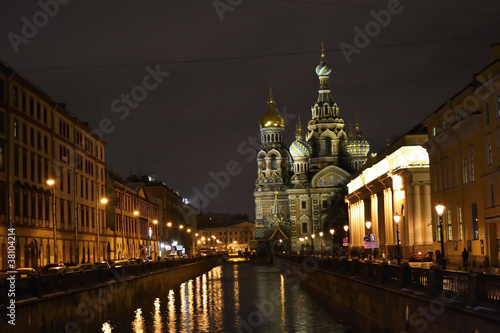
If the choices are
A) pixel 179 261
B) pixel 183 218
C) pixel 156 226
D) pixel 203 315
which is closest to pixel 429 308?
pixel 203 315

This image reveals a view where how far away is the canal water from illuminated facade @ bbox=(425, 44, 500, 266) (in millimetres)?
10641

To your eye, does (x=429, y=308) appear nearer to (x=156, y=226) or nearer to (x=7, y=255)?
(x=7, y=255)

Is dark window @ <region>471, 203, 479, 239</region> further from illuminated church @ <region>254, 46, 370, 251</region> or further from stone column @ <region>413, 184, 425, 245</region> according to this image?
illuminated church @ <region>254, 46, 370, 251</region>

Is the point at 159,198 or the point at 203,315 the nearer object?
the point at 203,315

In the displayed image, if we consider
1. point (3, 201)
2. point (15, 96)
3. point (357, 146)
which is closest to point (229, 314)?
point (3, 201)

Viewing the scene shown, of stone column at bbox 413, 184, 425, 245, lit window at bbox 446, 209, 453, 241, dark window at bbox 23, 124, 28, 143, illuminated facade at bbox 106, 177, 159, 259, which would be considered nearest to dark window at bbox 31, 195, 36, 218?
dark window at bbox 23, 124, 28, 143

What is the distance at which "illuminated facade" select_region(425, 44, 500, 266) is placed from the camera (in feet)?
144

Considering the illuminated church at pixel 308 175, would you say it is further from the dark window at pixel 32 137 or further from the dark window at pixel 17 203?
the dark window at pixel 17 203

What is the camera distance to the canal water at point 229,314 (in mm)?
33969

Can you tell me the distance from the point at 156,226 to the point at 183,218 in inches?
1840

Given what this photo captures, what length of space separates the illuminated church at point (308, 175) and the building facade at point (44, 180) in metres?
98.9

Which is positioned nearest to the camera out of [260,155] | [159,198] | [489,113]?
[489,113]

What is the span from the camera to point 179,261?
7825 centimetres

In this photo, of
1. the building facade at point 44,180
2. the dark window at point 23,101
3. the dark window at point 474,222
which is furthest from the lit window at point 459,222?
the dark window at point 23,101
